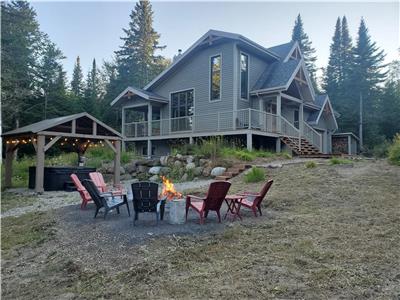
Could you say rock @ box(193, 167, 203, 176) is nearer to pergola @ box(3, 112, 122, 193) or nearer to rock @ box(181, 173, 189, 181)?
rock @ box(181, 173, 189, 181)

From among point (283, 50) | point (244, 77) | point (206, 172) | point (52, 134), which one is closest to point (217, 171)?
point (206, 172)

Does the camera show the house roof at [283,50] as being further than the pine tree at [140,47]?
No

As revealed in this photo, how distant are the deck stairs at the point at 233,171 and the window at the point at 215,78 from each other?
6.85m

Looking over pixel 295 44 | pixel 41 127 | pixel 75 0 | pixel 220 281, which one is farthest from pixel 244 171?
pixel 295 44

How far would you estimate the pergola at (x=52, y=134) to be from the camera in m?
11.4

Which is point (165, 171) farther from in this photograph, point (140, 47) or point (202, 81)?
point (140, 47)

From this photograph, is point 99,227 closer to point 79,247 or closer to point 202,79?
point 79,247

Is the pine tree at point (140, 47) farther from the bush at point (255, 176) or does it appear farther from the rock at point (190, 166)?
the bush at point (255, 176)

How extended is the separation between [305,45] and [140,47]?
2242cm

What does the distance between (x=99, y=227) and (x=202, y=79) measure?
47.1 feet

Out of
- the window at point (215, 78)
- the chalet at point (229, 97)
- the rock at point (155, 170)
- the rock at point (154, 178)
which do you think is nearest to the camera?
the rock at point (154, 178)

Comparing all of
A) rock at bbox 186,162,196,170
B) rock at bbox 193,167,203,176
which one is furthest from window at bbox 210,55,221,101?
rock at bbox 193,167,203,176


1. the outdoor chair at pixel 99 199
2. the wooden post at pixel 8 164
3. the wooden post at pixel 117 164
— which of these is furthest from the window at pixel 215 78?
the outdoor chair at pixel 99 199

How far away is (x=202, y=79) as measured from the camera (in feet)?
61.9
